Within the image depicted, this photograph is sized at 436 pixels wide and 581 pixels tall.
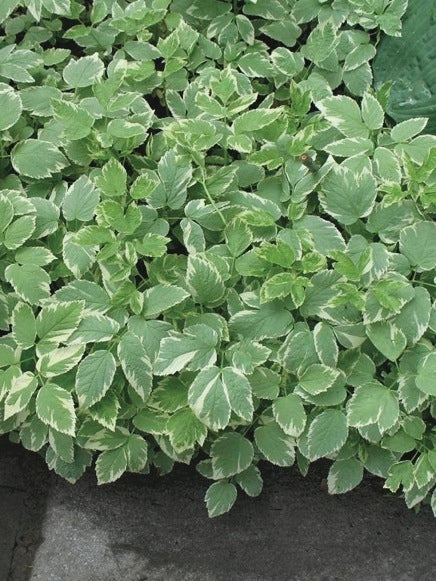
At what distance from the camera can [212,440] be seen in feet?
5.23

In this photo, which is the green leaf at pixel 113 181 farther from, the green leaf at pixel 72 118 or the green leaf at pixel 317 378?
the green leaf at pixel 317 378

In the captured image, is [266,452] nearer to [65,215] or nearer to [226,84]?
[65,215]

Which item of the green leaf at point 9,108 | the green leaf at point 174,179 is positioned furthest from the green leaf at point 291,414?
the green leaf at point 9,108

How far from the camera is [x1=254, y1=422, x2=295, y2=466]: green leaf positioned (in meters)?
1.51

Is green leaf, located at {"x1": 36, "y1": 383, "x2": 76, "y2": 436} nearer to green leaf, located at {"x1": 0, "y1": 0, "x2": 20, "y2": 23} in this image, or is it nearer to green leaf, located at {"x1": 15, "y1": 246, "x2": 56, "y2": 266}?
green leaf, located at {"x1": 15, "y1": 246, "x2": 56, "y2": 266}

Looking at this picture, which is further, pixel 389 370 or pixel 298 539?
pixel 298 539

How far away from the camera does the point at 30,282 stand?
1517 mm

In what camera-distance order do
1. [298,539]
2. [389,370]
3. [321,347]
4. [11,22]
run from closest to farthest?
[321,347], [389,370], [298,539], [11,22]

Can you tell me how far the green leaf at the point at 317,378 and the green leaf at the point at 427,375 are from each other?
15cm

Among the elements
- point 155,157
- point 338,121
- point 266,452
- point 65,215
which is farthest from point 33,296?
point 338,121

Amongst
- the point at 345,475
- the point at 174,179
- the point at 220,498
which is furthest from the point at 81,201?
the point at 345,475

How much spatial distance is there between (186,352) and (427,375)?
1.45ft

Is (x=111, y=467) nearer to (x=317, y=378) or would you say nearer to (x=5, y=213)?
(x=317, y=378)

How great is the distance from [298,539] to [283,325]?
52 centimetres
